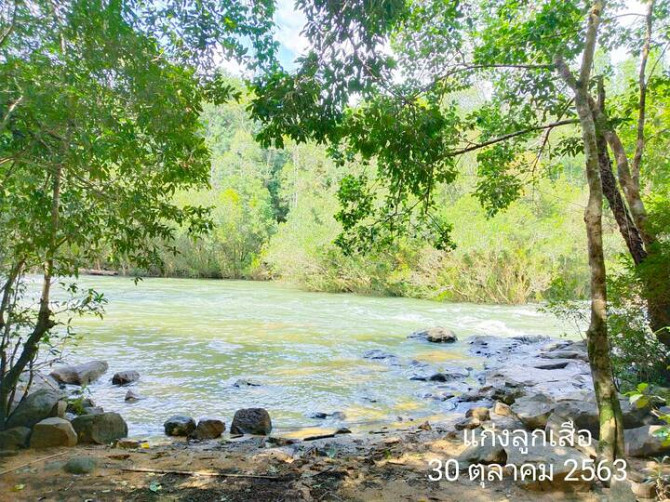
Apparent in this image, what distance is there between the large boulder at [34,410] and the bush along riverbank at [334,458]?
1cm

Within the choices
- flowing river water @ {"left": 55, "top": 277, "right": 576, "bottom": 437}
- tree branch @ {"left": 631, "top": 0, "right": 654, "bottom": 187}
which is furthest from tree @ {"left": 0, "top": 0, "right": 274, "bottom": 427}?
tree branch @ {"left": 631, "top": 0, "right": 654, "bottom": 187}

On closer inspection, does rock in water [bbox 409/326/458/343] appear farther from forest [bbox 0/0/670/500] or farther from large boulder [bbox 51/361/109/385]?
large boulder [bbox 51/361/109/385]

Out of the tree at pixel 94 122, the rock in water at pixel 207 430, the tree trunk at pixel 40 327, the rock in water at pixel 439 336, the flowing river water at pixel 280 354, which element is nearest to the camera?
the tree at pixel 94 122

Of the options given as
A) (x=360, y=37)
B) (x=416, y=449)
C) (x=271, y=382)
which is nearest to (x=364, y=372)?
(x=271, y=382)

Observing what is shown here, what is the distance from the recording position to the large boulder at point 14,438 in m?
4.45

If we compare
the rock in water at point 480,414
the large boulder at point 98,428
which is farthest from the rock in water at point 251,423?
the rock in water at point 480,414

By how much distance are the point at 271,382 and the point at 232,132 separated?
170 ft

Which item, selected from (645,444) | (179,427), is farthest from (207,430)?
(645,444)

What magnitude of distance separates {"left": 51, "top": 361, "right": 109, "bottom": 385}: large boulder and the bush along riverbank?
3.92ft

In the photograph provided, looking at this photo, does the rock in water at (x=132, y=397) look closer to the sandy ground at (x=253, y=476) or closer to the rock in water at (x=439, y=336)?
the sandy ground at (x=253, y=476)

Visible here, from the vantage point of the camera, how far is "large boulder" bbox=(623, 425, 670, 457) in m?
4.09

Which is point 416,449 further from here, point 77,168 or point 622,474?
point 77,168

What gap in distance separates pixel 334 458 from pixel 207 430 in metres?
1.81

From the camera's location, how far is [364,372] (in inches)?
364
